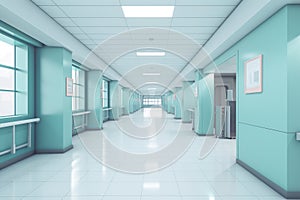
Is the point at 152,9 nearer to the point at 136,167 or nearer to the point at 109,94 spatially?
the point at 136,167

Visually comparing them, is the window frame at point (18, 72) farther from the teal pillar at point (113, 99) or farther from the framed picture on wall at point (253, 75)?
the teal pillar at point (113, 99)

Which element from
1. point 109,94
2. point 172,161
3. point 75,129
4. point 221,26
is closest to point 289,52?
point 221,26

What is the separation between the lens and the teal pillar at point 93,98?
34.2 feet

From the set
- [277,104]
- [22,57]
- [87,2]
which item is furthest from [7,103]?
[277,104]

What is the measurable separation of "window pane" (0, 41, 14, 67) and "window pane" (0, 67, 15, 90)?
0.15 meters

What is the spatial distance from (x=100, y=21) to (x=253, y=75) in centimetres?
335

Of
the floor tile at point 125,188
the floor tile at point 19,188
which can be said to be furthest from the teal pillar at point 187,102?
the floor tile at point 19,188

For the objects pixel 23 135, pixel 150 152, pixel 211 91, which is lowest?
pixel 150 152

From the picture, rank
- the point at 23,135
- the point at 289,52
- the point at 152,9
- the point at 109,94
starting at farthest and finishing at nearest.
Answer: the point at 109,94 → the point at 23,135 → the point at 152,9 → the point at 289,52

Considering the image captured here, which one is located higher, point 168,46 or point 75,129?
point 168,46

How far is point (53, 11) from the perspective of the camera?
4520mm

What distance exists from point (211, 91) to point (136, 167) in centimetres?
545

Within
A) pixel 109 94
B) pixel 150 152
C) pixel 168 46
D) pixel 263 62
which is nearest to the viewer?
pixel 263 62

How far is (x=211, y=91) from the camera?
9.03 meters
